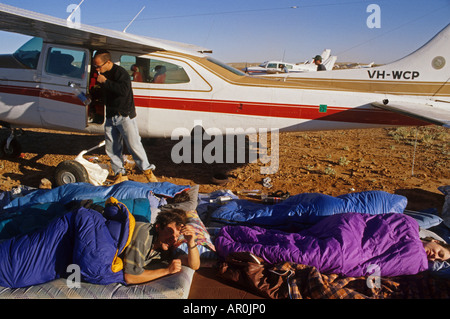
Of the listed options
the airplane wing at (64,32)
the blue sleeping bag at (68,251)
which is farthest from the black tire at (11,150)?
the blue sleeping bag at (68,251)

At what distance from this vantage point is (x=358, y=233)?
3.37 m

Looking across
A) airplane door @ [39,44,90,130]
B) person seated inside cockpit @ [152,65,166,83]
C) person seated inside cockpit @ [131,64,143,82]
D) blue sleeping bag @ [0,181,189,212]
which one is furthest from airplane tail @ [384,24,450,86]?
airplane door @ [39,44,90,130]

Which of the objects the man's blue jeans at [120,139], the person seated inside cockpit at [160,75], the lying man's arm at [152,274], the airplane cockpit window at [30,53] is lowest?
the lying man's arm at [152,274]

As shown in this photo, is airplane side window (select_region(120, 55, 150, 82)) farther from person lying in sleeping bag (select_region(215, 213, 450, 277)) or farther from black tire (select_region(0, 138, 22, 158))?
person lying in sleeping bag (select_region(215, 213, 450, 277))

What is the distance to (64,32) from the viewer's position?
5.34 meters

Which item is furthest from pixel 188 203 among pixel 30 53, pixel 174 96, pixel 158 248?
pixel 30 53

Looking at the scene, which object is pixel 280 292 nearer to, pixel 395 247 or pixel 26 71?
pixel 395 247

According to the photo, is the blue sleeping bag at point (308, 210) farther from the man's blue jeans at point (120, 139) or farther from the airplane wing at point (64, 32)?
the airplane wing at point (64, 32)

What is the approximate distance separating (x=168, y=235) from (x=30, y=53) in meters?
5.12

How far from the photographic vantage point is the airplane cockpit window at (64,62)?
5.87 m

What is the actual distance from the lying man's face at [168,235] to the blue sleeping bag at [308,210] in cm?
107

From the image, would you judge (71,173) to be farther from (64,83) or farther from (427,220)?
(427,220)

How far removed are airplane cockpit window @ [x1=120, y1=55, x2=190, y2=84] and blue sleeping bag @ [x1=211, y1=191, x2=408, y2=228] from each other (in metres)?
2.82
